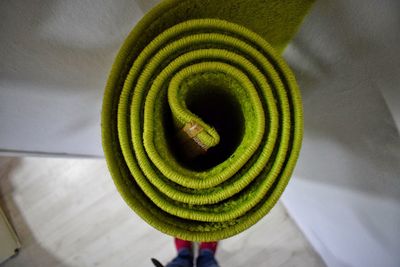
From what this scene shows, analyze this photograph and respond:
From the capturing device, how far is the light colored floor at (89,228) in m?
1.10

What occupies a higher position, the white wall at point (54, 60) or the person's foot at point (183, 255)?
the white wall at point (54, 60)

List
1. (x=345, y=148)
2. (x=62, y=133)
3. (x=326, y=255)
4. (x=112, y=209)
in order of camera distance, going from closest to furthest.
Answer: (x=345, y=148), (x=62, y=133), (x=326, y=255), (x=112, y=209)

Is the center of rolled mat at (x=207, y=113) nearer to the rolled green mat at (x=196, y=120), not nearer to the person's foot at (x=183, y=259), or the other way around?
the rolled green mat at (x=196, y=120)

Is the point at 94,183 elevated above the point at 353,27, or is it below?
above

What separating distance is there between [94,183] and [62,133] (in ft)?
1.75

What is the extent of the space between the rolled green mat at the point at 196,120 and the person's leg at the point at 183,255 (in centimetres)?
76

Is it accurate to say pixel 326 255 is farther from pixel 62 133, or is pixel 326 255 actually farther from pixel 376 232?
pixel 62 133

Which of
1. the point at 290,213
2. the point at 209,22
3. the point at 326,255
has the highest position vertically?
the point at 209,22

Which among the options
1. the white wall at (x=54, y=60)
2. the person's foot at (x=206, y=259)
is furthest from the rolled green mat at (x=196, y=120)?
the person's foot at (x=206, y=259)

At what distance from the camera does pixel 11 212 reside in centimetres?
119

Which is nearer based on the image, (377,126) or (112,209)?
(377,126)

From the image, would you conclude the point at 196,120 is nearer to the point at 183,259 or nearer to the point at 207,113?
the point at 207,113

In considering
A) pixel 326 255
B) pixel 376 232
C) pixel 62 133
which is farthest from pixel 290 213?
pixel 62 133

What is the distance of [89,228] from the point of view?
1.15 m
